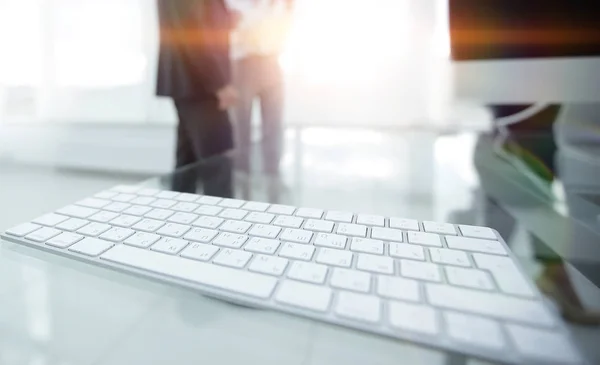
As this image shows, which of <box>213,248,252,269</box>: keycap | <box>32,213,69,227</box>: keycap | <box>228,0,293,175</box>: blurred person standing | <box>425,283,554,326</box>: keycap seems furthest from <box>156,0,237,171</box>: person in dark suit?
<box>425,283,554,326</box>: keycap

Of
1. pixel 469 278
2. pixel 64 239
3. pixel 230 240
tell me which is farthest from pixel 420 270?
pixel 64 239

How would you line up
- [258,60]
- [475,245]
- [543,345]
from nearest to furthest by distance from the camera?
[543,345]
[475,245]
[258,60]

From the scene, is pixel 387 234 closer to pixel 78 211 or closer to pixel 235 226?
pixel 235 226

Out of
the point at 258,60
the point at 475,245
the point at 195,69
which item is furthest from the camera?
the point at 258,60

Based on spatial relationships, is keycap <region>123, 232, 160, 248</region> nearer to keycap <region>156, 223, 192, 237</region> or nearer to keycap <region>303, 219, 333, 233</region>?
keycap <region>156, 223, 192, 237</region>

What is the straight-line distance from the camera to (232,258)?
0.24 m

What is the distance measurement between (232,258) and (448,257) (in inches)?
5.5

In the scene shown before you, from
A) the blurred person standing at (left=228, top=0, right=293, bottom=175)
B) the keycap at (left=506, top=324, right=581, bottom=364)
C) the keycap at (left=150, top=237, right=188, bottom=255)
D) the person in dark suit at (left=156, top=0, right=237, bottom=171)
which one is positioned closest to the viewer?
the keycap at (left=506, top=324, right=581, bottom=364)

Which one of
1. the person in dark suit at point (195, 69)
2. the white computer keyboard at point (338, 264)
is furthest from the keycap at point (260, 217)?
the person in dark suit at point (195, 69)

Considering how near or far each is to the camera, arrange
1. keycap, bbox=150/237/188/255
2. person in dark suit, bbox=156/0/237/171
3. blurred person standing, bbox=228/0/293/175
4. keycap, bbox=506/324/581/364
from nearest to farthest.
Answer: keycap, bbox=506/324/581/364
keycap, bbox=150/237/188/255
person in dark suit, bbox=156/0/237/171
blurred person standing, bbox=228/0/293/175

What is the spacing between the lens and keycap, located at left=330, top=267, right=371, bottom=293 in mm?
204

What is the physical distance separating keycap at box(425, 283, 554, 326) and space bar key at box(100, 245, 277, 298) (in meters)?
0.09

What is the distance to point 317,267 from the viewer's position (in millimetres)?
225

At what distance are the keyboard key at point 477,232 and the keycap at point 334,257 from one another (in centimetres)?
10
